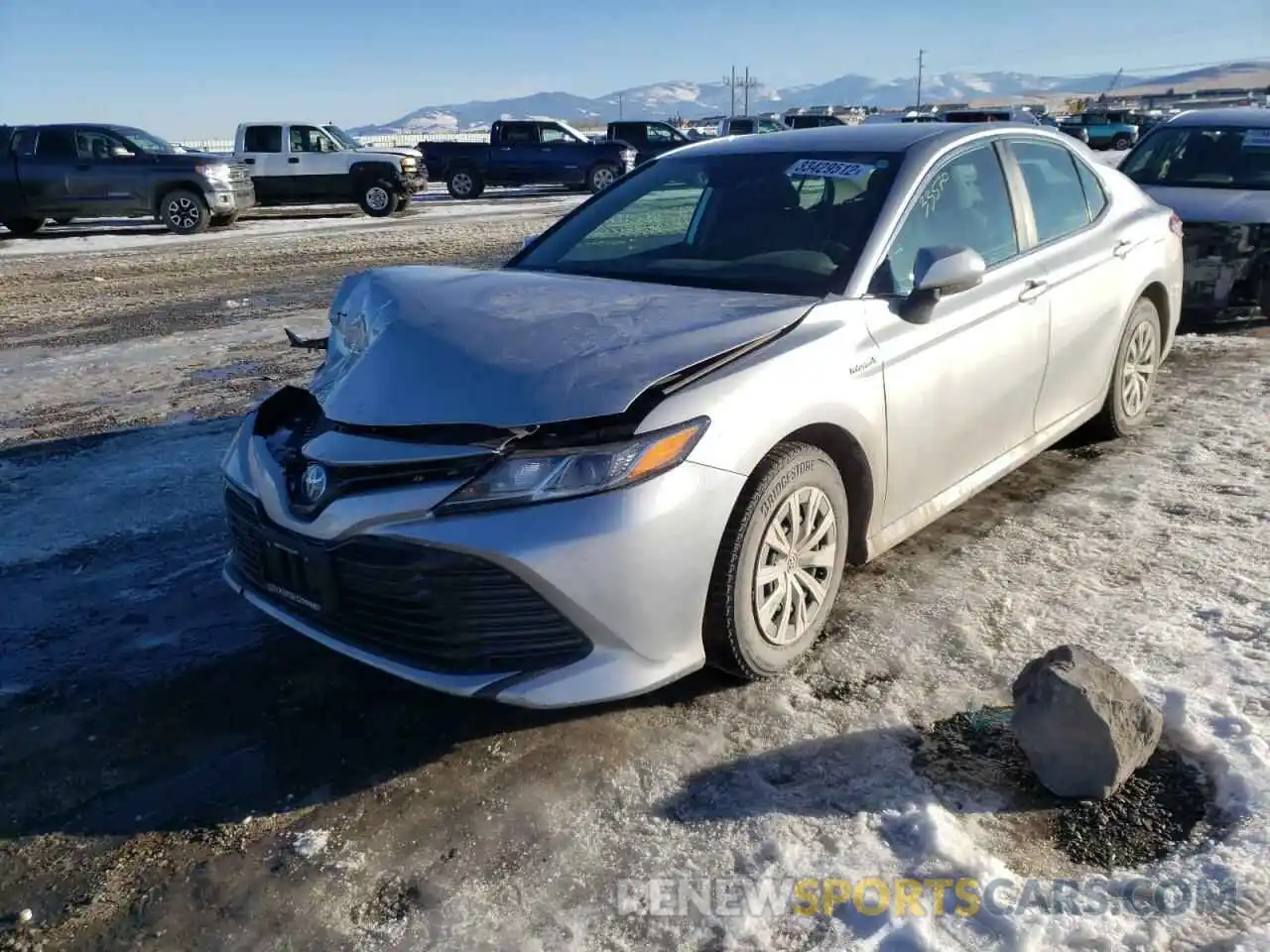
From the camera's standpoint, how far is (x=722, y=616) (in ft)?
9.69

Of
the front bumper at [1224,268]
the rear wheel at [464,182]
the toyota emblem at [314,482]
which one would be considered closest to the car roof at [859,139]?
the toyota emblem at [314,482]

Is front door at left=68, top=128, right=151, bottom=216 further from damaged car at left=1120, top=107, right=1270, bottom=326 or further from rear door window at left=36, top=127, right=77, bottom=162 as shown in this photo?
damaged car at left=1120, top=107, right=1270, bottom=326

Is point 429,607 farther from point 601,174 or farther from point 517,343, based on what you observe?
point 601,174

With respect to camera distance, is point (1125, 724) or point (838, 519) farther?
point (838, 519)

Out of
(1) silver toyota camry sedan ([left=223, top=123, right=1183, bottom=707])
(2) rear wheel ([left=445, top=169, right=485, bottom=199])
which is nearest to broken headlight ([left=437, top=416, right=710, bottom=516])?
(1) silver toyota camry sedan ([left=223, top=123, right=1183, bottom=707])

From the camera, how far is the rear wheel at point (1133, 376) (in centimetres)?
514

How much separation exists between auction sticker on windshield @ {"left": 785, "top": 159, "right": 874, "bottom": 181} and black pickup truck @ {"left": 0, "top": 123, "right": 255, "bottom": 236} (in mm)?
15311

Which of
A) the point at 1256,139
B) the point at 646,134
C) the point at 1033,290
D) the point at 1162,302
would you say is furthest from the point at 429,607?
the point at 646,134

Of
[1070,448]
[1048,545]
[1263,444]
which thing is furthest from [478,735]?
[1263,444]

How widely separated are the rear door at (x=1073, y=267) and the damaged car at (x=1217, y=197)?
9.81 ft

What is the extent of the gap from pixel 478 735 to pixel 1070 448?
370 centimetres

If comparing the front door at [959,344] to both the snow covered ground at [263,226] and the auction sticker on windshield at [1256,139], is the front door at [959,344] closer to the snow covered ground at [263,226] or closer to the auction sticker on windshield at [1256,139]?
the auction sticker on windshield at [1256,139]

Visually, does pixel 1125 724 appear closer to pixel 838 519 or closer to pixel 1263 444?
pixel 838 519

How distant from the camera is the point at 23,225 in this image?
57.5ft
